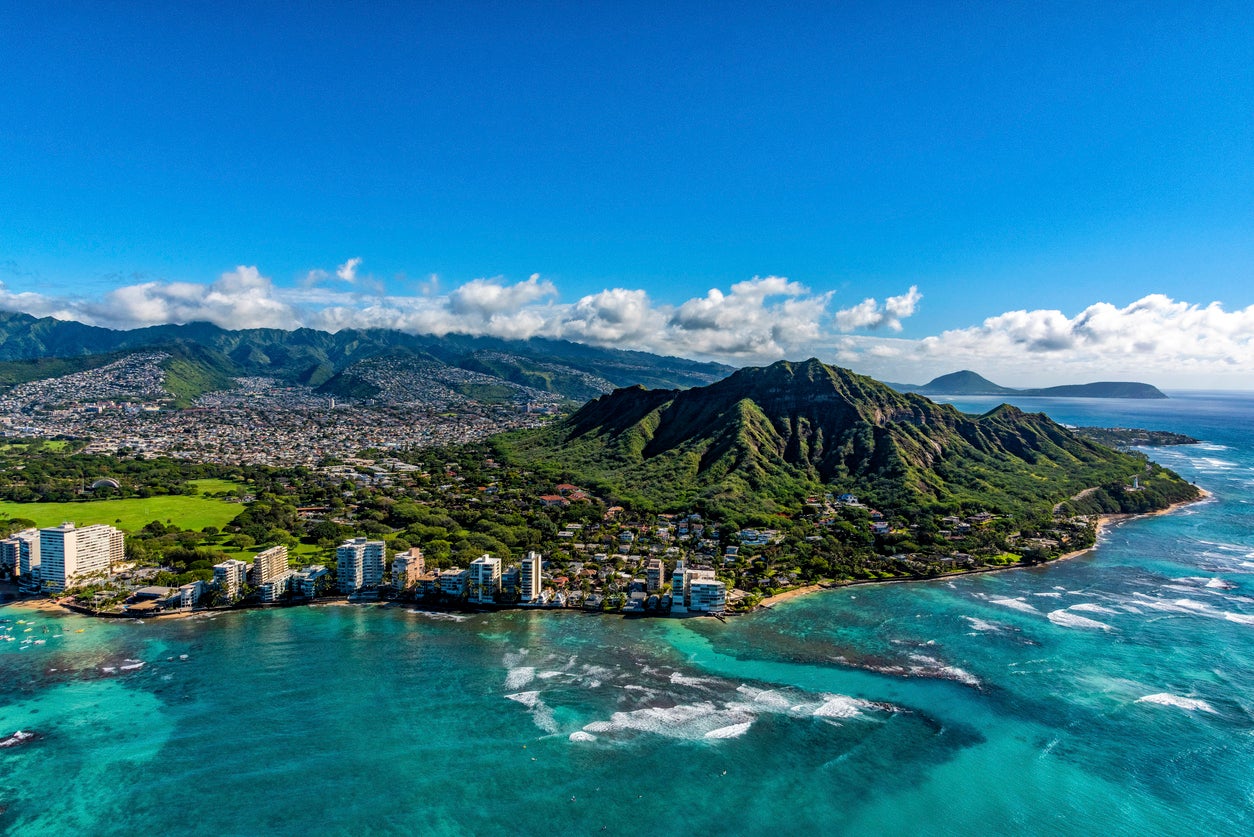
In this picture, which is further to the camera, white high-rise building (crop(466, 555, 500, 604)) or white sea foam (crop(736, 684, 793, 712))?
white high-rise building (crop(466, 555, 500, 604))

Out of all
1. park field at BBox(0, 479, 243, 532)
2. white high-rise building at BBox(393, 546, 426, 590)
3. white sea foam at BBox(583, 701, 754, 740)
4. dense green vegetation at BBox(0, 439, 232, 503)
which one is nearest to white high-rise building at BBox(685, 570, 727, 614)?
white sea foam at BBox(583, 701, 754, 740)

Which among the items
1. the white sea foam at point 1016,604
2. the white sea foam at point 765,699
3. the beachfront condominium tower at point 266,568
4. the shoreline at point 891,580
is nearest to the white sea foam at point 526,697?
the white sea foam at point 765,699

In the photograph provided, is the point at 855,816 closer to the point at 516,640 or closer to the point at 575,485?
the point at 516,640

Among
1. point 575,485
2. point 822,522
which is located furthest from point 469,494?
point 822,522

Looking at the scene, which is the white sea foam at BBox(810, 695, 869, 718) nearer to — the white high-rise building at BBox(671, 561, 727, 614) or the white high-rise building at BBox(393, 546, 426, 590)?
the white high-rise building at BBox(671, 561, 727, 614)

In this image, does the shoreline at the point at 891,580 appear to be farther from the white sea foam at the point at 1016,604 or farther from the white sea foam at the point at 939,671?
the white sea foam at the point at 939,671
